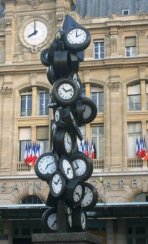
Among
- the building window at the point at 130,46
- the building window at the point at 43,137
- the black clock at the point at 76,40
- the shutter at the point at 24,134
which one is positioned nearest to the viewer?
the black clock at the point at 76,40

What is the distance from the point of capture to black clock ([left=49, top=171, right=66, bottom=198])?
17016 millimetres

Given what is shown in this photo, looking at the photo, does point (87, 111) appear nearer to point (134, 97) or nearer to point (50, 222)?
point (50, 222)

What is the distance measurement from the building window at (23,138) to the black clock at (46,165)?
24.5 meters

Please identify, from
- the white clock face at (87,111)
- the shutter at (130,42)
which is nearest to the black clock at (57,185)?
the white clock face at (87,111)

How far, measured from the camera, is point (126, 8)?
46906 mm

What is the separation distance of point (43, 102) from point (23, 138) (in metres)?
3.17

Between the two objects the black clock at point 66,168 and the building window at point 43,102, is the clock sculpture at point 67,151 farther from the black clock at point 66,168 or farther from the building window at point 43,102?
the building window at point 43,102

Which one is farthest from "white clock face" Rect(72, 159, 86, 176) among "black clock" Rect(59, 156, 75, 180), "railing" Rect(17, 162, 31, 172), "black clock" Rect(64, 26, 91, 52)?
"railing" Rect(17, 162, 31, 172)

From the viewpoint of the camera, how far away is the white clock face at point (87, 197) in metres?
18.1

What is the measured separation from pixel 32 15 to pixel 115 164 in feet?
45.5

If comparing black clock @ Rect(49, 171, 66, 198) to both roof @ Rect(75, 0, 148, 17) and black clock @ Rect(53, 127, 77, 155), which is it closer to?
black clock @ Rect(53, 127, 77, 155)

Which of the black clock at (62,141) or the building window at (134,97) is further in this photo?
the building window at (134,97)

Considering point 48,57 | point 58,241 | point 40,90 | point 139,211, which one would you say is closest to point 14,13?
point 40,90

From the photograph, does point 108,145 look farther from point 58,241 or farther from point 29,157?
point 58,241
